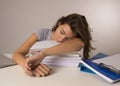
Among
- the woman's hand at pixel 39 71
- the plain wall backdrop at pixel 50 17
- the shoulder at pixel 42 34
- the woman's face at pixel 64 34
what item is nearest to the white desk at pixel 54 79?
the woman's hand at pixel 39 71

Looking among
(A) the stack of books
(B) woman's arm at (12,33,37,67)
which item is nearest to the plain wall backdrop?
(B) woman's arm at (12,33,37,67)

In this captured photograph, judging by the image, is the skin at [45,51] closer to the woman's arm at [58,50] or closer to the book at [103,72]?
the woman's arm at [58,50]

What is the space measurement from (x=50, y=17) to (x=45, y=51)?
1272mm

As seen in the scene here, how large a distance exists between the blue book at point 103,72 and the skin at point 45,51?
170 mm

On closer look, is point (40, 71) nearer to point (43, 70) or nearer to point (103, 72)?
point (43, 70)

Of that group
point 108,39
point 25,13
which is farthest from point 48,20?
point 108,39

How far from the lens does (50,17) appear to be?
7.48ft

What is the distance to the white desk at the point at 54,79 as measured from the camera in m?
0.84

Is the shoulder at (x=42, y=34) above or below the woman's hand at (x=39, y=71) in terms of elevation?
above

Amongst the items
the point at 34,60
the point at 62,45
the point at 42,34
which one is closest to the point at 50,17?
the point at 42,34

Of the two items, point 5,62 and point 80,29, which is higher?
point 80,29

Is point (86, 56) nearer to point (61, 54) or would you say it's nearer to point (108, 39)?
point (61, 54)

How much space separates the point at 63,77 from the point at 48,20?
56.6 inches

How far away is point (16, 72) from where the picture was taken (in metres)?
0.97
